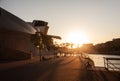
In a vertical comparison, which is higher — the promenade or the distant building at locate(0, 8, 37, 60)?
the distant building at locate(0, 8, 37, 60)

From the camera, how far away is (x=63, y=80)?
51.7 ft

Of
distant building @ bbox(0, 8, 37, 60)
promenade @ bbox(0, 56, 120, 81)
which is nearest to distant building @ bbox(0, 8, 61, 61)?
distant building @ bbox(0, 8, 37, 60)

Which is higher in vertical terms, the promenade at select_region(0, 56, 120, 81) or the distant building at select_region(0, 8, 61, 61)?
the distant building at select_region(0, 8, 61, 61)

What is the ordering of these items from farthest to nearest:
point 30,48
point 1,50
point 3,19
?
point 30,48 < point 3,19 < point 1,50

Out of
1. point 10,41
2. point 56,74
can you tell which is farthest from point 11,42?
point 56,74

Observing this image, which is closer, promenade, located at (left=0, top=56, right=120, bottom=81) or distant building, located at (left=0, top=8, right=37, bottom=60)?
promenade, located at (left=0, top=56, right=120, bottom=81)

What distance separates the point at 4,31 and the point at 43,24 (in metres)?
78.1

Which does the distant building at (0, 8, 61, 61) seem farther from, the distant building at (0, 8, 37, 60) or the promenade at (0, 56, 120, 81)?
the promenade at (0, 56, 120, 81)

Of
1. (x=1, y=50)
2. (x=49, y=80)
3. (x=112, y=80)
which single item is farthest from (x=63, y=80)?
(x=1, y=50)

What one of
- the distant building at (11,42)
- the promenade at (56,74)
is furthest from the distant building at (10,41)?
the promenade at (56,74)

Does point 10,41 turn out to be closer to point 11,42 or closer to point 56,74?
point 11,42

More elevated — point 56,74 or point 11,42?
point 11,42

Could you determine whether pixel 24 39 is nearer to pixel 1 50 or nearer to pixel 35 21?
pixel 1 50

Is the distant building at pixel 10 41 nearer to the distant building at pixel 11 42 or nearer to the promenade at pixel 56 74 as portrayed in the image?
the distant building at pixel 11 42
